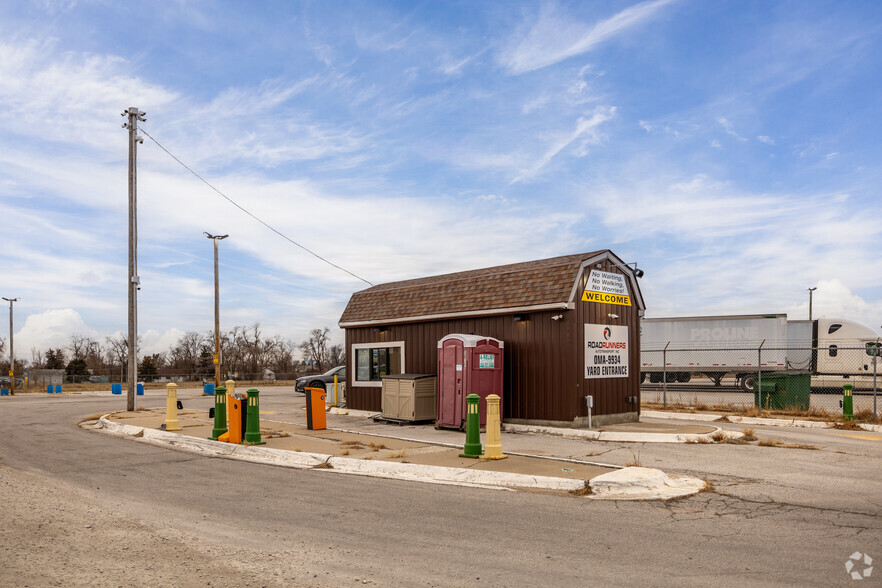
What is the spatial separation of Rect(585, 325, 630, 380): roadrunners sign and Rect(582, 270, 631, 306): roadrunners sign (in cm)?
67

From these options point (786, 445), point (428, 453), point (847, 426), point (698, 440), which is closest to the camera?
point (428, 453)

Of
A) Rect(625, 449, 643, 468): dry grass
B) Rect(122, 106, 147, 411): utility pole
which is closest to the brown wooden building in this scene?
Rect(625, 449, 643, 468): dry grass

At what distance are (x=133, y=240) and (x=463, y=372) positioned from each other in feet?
46.1

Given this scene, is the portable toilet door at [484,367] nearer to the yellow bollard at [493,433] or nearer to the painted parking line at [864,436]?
the yellow bollard at [493,433]

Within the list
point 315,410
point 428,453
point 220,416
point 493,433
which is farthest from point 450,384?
point 220,416

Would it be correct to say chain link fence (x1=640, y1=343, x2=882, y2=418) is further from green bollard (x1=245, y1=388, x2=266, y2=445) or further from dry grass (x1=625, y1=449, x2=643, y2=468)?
green bollard (x1=245, y1=388, x2=266, y2=445)

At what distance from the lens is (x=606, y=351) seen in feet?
55.1

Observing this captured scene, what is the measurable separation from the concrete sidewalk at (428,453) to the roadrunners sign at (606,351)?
137cm

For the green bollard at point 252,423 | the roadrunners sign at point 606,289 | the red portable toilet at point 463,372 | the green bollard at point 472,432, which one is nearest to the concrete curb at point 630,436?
the red portable toilet at point 463,372

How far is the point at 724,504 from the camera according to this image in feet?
26.6

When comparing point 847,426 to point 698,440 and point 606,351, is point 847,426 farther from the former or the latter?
point 606,351

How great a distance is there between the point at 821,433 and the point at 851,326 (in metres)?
21.5

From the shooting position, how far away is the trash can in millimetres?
16344

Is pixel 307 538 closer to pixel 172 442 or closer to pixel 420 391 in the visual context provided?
pixel 172 442
